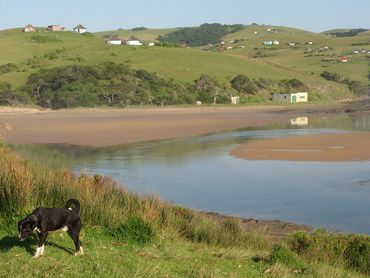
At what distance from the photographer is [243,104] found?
77.8 metres

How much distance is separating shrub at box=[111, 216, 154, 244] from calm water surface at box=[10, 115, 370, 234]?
204 inches

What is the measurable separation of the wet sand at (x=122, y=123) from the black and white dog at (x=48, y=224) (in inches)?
1165

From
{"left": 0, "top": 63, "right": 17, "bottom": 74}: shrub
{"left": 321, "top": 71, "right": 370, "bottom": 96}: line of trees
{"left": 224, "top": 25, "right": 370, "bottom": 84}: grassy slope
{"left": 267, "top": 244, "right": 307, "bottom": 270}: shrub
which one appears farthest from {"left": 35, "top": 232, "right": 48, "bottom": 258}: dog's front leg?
{"left": 224, "top": 25, "right": 370, "bottom": 84}: grassy slope

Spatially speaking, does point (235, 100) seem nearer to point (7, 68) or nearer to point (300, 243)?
point (7, 68)

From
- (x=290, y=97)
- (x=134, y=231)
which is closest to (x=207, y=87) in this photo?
(x=290, y=97)

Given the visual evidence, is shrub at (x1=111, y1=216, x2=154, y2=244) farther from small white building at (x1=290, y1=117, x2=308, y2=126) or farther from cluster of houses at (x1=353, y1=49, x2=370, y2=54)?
cluster of houses at (x1=353, y1=49, x2=370, y2=54)

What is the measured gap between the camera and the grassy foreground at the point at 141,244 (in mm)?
7516

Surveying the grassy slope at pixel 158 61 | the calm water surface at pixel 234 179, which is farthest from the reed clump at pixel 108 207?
the grassy slope at pixel 158 61

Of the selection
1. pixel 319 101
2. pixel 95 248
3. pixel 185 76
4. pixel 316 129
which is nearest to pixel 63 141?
pixel 316 129

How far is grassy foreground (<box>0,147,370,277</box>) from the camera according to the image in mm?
7516

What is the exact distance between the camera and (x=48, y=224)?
7750 millimetres

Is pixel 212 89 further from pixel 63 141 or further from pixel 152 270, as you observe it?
pixel 152 270

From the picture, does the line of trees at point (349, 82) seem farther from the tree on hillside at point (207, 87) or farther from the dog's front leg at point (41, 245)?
the dog's front leg at point (41, 245)

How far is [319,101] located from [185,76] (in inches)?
740
